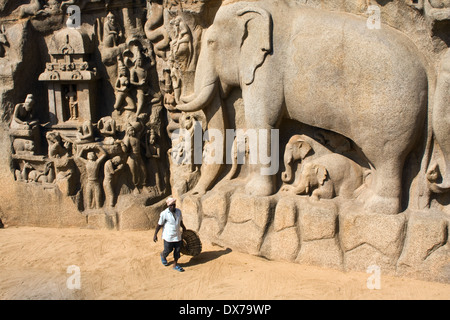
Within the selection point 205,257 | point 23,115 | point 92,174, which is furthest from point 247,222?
point 23,115

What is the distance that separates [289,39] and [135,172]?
140 inches

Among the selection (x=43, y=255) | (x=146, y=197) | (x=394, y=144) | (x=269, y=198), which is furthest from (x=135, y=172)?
(x=394, y=144)

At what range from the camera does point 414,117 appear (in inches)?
222

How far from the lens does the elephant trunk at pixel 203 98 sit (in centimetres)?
682

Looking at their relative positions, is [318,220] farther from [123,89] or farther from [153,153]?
[123,89]

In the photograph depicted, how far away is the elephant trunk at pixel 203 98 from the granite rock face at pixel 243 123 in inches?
1.1

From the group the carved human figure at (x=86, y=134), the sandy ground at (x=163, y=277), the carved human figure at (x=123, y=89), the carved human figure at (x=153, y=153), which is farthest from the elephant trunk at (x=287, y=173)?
the carved human figure at (x=86, y=134)

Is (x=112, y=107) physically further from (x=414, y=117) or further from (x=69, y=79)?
(x=414, y=117)

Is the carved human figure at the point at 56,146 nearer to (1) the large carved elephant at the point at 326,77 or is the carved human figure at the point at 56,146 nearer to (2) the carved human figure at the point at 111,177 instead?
(2) the carved human figure at the point at 111,177

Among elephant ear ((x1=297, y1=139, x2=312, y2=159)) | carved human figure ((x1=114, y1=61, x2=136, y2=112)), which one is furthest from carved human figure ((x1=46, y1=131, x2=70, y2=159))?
elephant ear ((x1=297, y1=139, x2=312, y2=159))

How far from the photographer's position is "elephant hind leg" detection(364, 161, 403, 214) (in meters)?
5.92

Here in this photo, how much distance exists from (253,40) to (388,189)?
2525 millimetres

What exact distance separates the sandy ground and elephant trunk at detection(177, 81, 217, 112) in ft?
6.55

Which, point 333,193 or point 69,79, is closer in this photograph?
point 333,193
